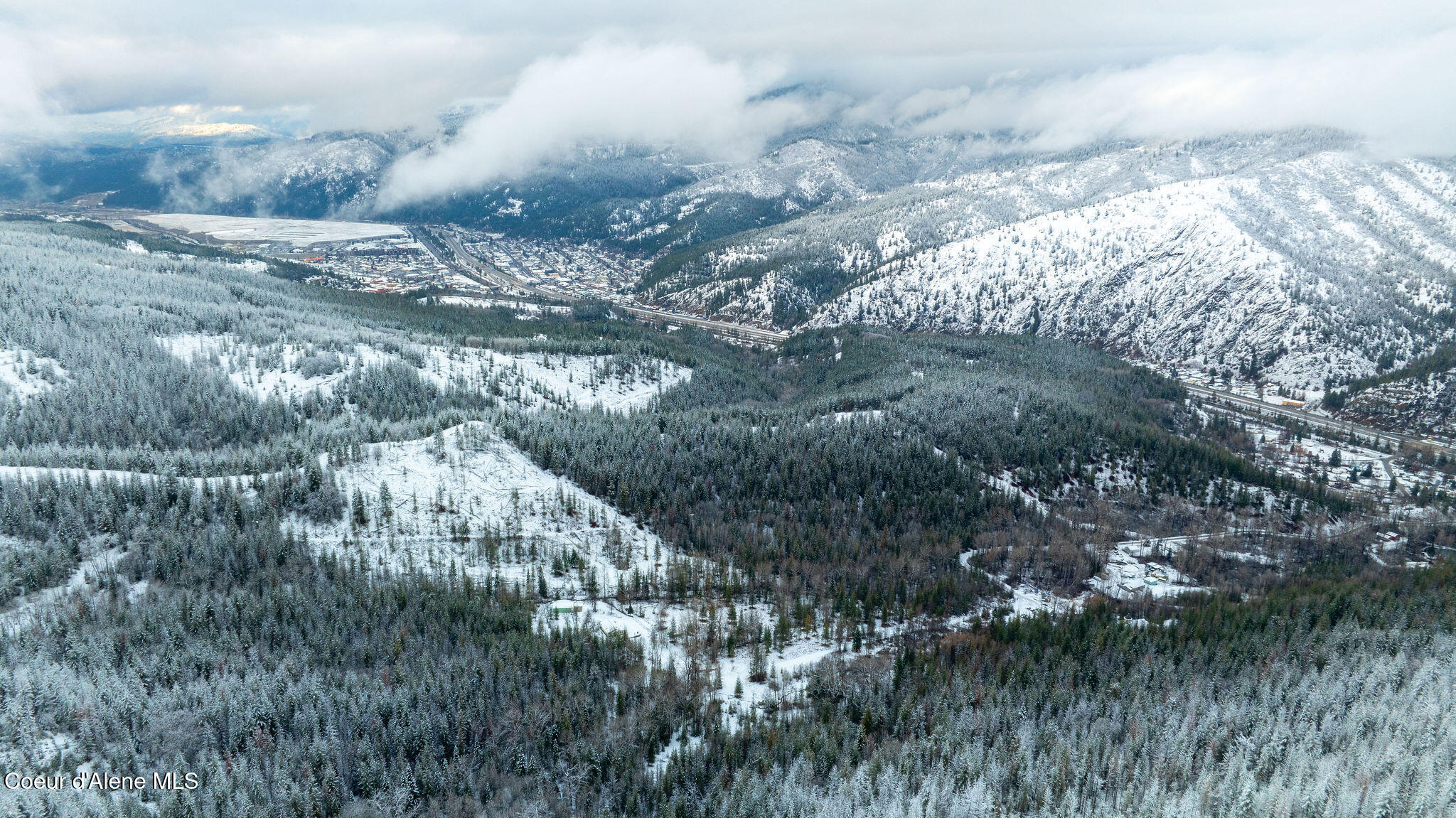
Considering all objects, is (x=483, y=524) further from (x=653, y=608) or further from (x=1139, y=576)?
(x=1139, y=576)

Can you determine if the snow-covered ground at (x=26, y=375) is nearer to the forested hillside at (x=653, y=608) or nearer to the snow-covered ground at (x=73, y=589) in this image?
the forested hillside at (x=653, y=608)

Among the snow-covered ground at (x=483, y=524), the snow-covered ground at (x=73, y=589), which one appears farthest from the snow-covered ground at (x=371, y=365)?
the snow-covered ground at (x=73, y=589)

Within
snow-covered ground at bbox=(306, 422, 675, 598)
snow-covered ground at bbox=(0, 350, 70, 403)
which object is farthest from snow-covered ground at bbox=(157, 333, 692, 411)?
snow-covered ground at bbox=(306, 422, 675, 598)

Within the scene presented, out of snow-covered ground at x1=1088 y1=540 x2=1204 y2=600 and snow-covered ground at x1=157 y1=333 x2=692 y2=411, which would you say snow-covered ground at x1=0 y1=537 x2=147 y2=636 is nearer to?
snow-covered ground at x1=157 y1=333 x2=692 y2=411

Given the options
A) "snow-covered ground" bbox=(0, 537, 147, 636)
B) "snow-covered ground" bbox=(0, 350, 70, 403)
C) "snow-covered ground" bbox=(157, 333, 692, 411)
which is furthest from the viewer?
"snow-covered ground" bbox=(157, 333, 692, 411)

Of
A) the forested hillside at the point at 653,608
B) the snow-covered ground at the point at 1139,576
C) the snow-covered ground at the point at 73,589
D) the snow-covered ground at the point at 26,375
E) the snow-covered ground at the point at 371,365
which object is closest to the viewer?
the forested hillside at the point at 653,608

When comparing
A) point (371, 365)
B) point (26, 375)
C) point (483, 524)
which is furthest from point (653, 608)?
point (26, 375)

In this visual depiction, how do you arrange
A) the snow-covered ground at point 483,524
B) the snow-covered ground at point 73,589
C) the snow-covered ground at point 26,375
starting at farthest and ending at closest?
the snow-covered ground at point 26,375
the snow-covered ground at point 483,524
the snow-covered ground at point 73,589

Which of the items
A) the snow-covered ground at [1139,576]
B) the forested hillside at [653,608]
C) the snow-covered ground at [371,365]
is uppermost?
the snow-covered ground at [371,365]

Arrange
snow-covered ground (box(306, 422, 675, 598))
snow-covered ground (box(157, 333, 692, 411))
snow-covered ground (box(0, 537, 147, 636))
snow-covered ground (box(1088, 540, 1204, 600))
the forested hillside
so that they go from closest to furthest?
the forested hillside → snow-covered ground (box(0, 537, 147, 636)) → snow-covered ground (box(306, 422, 675, 598)) → snow-covered ground (box(1088, 540, 1204, 600)) → snow-covered ground (box(157, 333, 692, 411))
